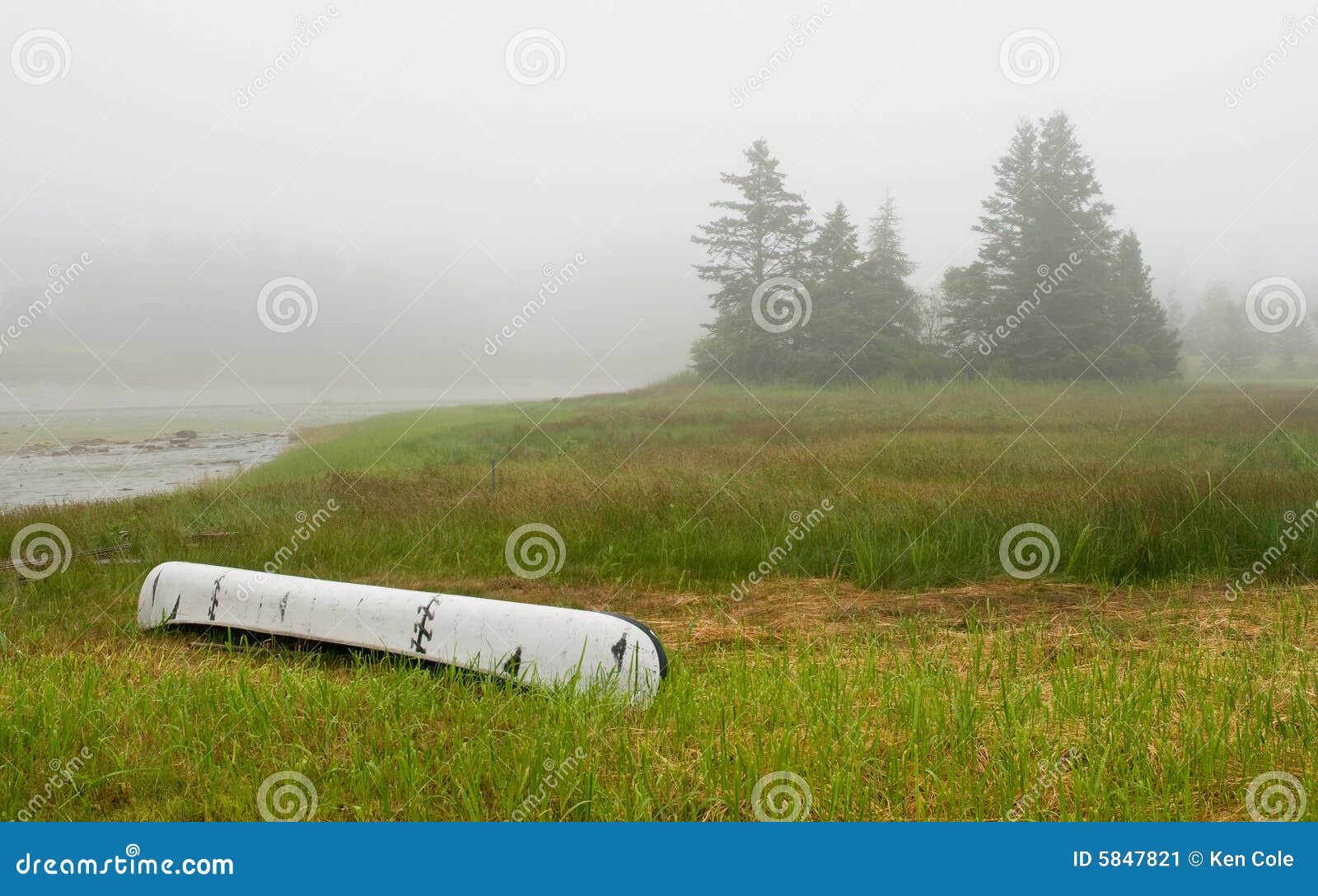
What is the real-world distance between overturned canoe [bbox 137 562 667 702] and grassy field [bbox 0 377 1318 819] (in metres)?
Answer: 0.17

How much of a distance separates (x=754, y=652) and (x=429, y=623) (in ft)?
6.38

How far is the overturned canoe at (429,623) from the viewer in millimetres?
3602

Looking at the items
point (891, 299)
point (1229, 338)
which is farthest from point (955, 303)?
point (1229, 338)

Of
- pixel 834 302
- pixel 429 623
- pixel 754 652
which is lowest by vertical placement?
pixel 754 652

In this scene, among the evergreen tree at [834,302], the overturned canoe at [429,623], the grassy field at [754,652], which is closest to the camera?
the grassy field at [754,652]

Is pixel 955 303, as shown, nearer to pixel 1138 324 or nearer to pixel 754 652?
pixel 1138 324

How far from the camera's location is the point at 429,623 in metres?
4.05

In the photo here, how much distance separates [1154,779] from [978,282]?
90.4 ft

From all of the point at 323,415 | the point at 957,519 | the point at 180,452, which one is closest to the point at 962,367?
the point at 957,519

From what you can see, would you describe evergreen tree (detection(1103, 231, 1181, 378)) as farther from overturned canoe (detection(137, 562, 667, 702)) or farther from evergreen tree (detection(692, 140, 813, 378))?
overturned canoe (detection(137, 562, 667, 702))

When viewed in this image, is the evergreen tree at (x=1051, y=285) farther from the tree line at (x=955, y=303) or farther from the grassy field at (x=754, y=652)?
the grassy field at (x=754, y=652)

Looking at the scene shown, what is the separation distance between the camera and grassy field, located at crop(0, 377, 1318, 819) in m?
2.63

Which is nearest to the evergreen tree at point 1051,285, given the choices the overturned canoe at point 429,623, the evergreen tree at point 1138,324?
the evergreen tree at point 1138,324

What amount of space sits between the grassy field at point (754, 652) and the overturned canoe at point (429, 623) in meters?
0.17
